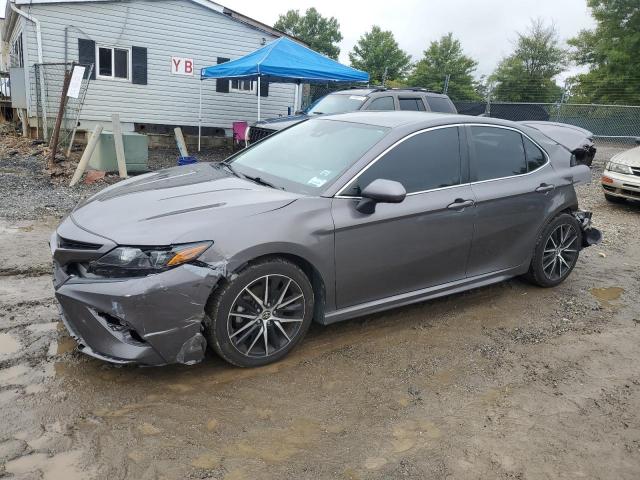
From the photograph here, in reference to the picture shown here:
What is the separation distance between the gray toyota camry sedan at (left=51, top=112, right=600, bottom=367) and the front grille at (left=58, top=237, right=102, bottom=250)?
12mm

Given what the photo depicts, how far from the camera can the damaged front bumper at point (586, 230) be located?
509cm

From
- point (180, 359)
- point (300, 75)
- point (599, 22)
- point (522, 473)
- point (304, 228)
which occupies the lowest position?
point (522, 473)

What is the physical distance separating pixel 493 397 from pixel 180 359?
6.32ft

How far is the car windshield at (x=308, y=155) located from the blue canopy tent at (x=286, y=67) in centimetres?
804

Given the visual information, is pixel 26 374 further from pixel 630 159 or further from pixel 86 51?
pixel 86 51

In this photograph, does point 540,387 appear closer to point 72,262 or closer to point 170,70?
point 72,262

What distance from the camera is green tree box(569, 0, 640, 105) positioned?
3088 centimetres

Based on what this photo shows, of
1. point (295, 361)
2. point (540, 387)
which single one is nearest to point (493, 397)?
point (540, 387)

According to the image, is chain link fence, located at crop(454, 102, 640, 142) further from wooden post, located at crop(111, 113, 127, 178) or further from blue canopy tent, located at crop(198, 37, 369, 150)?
wooden post, located at crop(111, 113, 127, 178)

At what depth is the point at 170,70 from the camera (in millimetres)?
15195

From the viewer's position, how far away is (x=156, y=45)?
14883 millimetres

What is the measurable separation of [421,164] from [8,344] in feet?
10.3

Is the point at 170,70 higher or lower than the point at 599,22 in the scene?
lower

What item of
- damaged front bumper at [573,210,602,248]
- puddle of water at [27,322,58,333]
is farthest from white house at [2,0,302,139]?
damaged front bumper at [573,210,602,248]
